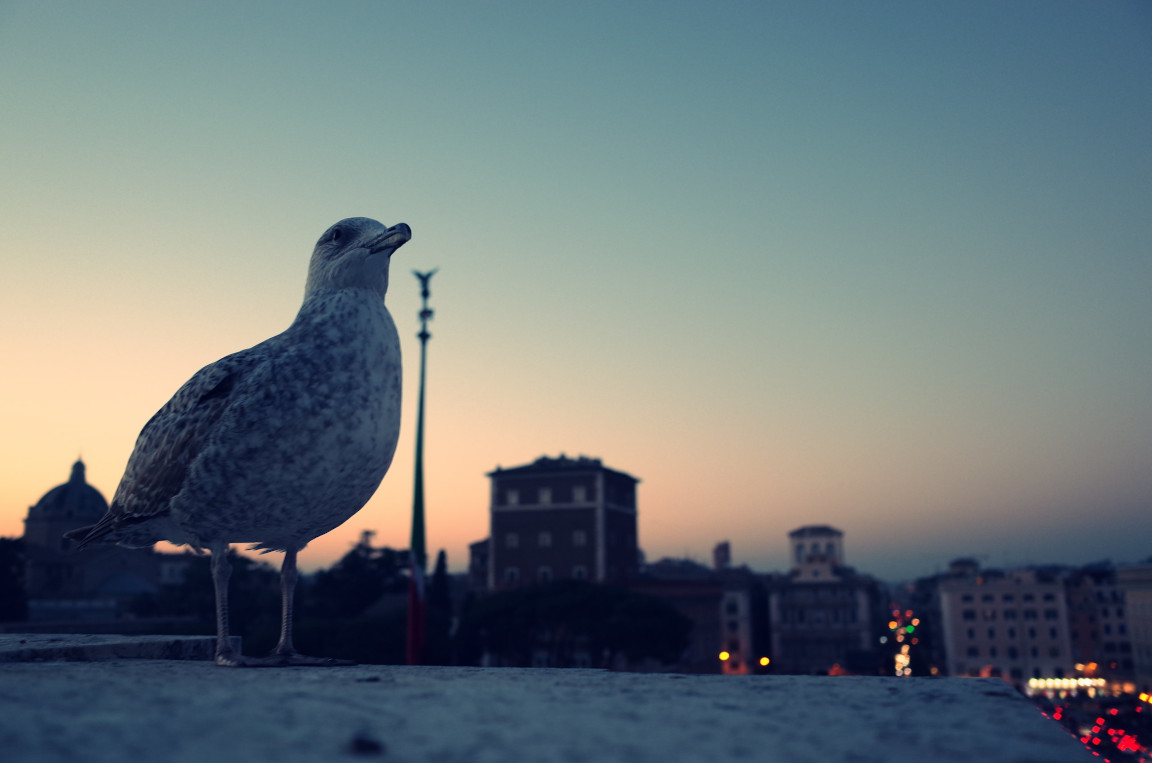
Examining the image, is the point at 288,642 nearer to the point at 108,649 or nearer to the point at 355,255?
the point at 108,649

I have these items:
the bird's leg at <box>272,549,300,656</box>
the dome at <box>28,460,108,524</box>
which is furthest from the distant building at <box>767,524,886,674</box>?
the bird's leg at <box>272,549,300,656</box>

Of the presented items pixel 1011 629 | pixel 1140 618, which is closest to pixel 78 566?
pixel 1011 629

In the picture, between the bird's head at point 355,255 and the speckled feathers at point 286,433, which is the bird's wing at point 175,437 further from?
the bird's head at point 355,255

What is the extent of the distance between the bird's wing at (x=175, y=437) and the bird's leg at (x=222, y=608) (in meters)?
0.32

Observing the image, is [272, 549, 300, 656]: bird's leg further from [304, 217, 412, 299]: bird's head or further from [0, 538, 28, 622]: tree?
[0, 538, 28, 622]: tree

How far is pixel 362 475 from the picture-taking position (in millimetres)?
4023

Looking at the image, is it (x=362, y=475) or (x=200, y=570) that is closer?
(x=362, y=475)

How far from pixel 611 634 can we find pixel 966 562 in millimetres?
70710

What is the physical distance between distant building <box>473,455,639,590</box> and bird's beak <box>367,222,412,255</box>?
5402 centimetres

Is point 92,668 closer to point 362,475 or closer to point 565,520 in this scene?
point 362,475

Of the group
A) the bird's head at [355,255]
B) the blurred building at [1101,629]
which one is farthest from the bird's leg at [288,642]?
the blurred building at [1101,629]

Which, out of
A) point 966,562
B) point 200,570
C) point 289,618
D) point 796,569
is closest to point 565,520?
point 200,570

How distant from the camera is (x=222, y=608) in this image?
3.86 metres

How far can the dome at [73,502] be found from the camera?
91438 mm
